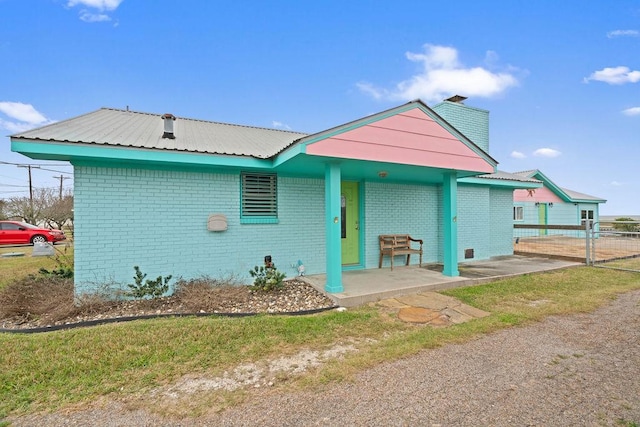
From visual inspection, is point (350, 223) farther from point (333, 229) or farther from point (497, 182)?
point (497, 182)

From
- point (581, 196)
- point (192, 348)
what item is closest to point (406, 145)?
point (192, 348)

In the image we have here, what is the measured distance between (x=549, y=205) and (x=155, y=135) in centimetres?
2375

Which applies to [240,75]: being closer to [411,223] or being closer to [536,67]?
[411,223]

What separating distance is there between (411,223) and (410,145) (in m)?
3.31

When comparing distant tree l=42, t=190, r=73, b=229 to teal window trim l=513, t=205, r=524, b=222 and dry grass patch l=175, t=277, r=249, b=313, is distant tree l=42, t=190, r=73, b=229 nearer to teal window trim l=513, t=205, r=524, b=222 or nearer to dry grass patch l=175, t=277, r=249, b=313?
dry grass patch l=175, t=277, r=249, b=313

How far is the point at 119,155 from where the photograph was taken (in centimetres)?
496

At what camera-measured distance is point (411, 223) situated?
28.3ft

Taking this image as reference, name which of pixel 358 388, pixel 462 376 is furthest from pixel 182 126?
pixel 462 376

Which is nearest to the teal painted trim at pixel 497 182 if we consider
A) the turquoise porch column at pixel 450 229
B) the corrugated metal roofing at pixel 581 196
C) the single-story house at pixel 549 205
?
the turquoise porch column at pixel 450 229

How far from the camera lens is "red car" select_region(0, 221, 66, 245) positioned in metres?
15.7

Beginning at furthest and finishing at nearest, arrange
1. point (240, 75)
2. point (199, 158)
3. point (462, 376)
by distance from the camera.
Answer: point (240, 75)
point (199, 158)
point (462, 376)

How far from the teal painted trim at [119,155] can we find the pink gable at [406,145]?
1.87 metres

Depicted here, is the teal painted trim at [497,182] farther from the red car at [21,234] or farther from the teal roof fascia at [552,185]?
the red car at [21,234]

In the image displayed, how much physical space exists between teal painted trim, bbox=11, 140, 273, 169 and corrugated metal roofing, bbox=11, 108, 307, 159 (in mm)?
85
